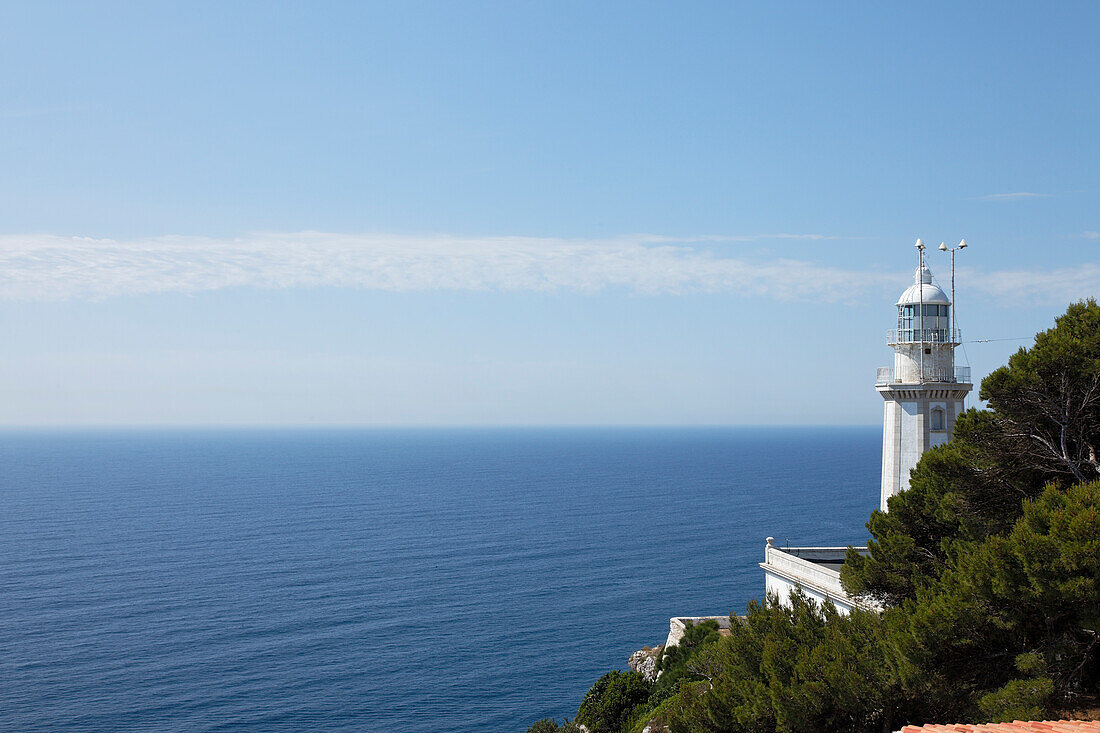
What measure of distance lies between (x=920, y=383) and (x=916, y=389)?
0.27 metres

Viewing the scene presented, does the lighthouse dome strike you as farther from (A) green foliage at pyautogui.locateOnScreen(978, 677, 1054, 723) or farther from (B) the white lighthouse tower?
(A) green foliage at pyautogui.locateOnScreen(978, 677, 1054, 723)

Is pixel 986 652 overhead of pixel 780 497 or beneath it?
overhead

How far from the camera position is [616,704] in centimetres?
3631

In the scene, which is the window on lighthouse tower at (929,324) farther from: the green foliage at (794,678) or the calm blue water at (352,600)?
the calm blue water at (352,600)

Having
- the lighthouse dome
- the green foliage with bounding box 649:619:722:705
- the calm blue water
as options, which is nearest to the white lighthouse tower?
the lighthouse dome

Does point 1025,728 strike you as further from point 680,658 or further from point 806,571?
point 680,658

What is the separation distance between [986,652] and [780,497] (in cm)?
12258

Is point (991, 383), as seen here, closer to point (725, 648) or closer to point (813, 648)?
point (813, 648)

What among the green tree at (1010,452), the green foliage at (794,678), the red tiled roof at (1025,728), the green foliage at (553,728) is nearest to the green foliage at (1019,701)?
the red tiled roof at (1025,728)

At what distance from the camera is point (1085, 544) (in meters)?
15.1

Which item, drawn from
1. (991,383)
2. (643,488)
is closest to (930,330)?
(991,383)

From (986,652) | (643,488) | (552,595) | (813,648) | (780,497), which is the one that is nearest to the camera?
(986,652)

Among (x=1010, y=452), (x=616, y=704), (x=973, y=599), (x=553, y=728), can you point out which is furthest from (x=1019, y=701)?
(x=553, y=728)

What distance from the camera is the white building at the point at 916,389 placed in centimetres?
3222
